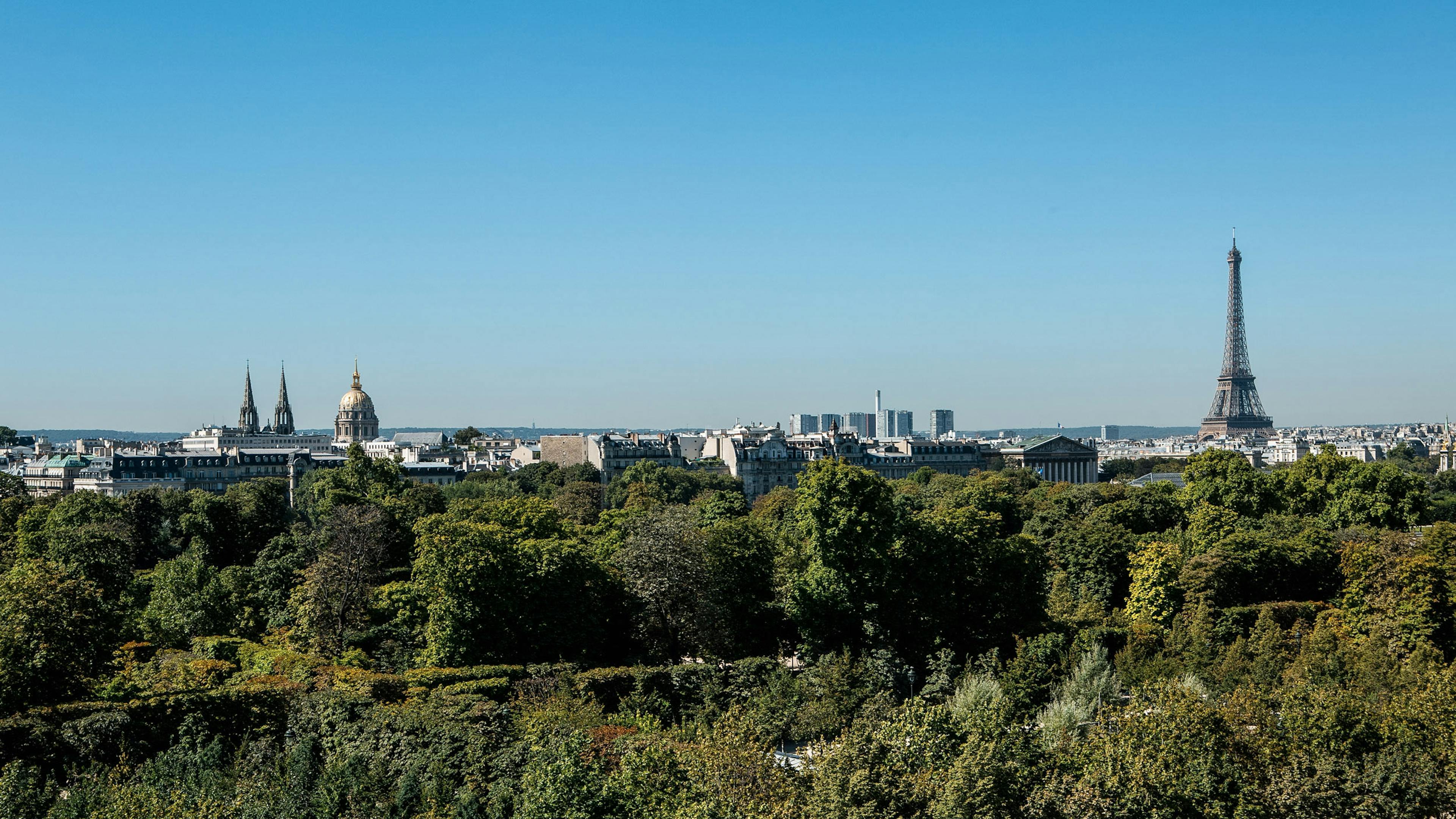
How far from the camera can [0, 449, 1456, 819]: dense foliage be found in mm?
23922

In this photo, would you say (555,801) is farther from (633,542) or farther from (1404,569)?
(1404,569)

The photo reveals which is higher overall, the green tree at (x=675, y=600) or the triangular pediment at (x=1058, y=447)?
the triangular pediment at (x=1058, y=447)

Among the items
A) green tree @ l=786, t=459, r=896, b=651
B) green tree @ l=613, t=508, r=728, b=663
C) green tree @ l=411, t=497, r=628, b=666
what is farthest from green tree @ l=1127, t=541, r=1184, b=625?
green tree @ l=411, t=497, r=628, b=666

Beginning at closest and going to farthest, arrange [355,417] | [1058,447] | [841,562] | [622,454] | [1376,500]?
[841,562], [1376,500], [622,454], [1058,447], [355,417]

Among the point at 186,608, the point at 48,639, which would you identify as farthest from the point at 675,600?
the point at 186,608

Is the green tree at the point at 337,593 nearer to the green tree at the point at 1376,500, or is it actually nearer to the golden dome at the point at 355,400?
the green tree at the point at 1376,500

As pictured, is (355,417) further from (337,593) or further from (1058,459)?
(337,593)

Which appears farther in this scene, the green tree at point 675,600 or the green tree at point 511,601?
the green tree at point 675,600

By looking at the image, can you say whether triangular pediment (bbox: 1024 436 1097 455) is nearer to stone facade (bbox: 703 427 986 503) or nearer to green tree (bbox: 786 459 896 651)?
stone facade (bbox: 703 427 986 503)

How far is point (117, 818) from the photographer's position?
72.0ft

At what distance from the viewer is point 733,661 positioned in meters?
38.4

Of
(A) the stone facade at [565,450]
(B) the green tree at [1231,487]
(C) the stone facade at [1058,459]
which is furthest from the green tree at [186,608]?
(C) the stone facade at [1058,459]

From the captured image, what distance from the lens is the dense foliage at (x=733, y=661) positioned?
23922 mm

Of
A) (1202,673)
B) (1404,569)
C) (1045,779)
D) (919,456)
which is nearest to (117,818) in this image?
(1045,779)
